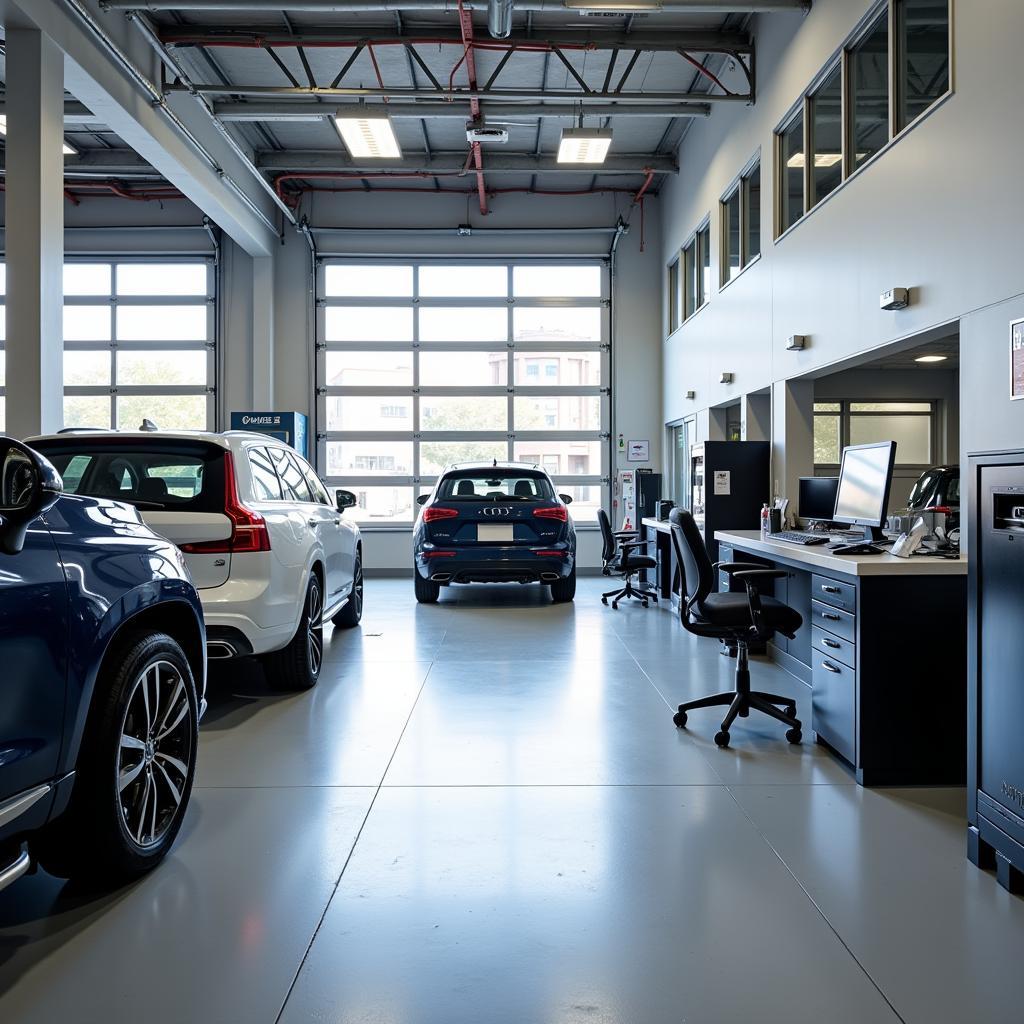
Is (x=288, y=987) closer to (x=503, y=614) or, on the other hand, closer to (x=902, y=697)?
(x=902, y=697)

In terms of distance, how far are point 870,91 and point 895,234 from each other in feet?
4.40

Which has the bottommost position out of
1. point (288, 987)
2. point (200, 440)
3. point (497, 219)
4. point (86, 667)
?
point (288, 987)

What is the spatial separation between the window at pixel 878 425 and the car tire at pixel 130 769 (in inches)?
456

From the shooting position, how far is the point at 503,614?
8.38 meters

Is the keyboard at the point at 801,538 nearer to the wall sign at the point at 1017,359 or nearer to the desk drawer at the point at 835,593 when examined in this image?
the desk drawer at the point at 835,593

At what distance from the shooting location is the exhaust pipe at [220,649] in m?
4.19

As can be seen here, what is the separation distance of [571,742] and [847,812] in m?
1.33

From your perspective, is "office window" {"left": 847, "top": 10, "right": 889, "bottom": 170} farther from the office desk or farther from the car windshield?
the car windshield

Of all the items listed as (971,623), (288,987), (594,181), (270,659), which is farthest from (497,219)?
(288,987)

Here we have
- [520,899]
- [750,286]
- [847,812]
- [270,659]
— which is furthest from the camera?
[750,286]

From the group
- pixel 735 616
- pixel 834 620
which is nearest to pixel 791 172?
pixel 735 616

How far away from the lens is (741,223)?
28.8 feet

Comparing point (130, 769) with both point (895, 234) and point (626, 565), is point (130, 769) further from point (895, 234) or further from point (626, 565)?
point (626, 565)

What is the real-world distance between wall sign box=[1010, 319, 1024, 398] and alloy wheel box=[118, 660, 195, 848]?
3.82m
